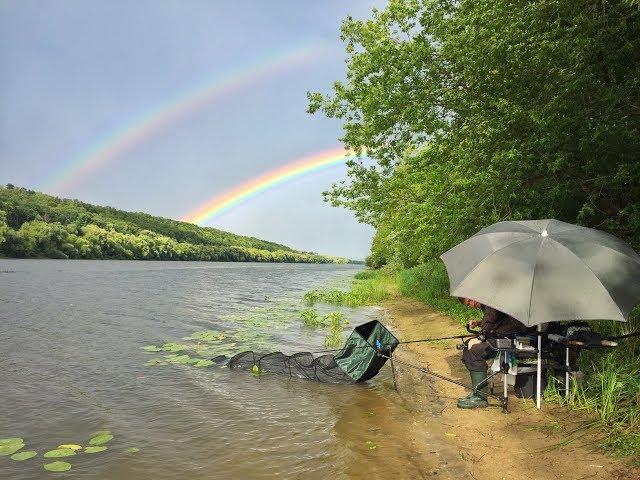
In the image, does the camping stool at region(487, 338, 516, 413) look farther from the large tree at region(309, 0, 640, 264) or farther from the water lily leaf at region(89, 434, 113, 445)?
the water lily leaf at region(89, 434, 113, 445)

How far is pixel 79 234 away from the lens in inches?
3888

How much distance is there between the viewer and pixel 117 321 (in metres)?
19.2

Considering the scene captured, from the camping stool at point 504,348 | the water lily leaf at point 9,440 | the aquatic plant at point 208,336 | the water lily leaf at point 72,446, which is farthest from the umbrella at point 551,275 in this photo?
the aquatic plant at point 208,336

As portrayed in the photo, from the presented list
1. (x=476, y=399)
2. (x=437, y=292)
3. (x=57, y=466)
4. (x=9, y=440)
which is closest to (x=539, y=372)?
(x=476, y=399)

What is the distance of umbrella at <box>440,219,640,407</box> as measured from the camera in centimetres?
563

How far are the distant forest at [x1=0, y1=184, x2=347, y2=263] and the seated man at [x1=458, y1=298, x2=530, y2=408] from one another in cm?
9532

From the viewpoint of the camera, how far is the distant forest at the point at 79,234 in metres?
86.9

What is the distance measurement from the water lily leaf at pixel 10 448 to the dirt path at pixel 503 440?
5.70 m

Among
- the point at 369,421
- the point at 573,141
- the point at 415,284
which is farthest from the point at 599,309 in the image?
the point at 415,284

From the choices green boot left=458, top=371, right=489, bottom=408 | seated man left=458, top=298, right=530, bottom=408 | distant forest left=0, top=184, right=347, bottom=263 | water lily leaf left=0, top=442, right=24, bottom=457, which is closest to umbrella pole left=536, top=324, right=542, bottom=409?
seated man left=458, top=298, right=530, bottom=408

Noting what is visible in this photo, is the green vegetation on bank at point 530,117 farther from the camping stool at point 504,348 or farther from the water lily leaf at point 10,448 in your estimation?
the water lily leaf at point 10,448

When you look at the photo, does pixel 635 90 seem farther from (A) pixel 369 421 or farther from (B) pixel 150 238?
(B) pixel 150 238

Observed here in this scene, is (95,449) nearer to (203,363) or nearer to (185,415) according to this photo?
(185,415)

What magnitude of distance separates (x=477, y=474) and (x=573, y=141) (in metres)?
7.54
